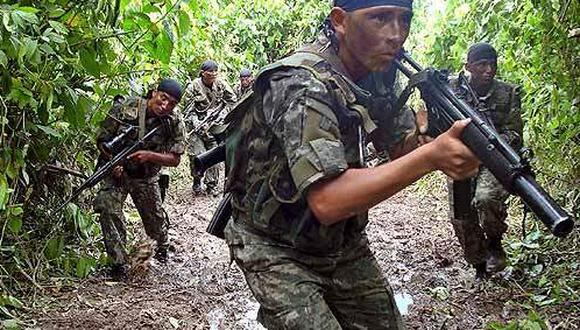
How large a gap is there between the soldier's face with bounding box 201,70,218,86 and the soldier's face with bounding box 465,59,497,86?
5.59 meters

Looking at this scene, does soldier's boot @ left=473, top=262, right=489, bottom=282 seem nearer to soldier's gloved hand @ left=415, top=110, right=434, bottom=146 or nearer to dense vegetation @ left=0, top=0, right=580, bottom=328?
dense vegetation @ left=0, top=0, right=580, bottom=328

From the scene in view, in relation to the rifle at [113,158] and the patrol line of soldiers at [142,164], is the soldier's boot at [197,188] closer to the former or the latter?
the patrol line of soldiers at [142,164]

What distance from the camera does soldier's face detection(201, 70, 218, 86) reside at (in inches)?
398

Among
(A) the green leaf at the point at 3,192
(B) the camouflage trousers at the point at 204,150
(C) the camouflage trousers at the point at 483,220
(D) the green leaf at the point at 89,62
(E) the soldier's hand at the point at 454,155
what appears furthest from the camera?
(B) the camouflage trousers at the point at 204,150

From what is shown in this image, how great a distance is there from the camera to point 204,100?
10.1 m

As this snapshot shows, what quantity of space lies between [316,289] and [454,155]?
0.78 metres

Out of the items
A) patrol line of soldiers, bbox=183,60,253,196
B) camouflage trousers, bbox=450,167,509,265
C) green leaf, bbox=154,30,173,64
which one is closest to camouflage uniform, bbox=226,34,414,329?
green leaf, bbox=154,30,173,64

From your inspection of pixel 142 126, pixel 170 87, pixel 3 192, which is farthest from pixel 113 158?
pixel 3 192

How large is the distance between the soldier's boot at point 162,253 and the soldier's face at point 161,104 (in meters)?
1.31

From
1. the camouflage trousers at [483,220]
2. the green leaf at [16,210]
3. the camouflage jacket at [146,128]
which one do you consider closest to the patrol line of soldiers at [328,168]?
the green leaf at [16,210]

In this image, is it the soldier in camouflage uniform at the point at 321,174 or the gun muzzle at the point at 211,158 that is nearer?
the soldier in camouflage uniform at the point at 321,174

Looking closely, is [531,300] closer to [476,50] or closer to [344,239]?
[476,50]

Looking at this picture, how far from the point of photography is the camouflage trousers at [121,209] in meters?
5.62

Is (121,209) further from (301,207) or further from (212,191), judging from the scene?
(212,191)
